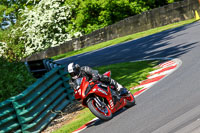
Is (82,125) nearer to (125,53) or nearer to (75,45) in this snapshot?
(125,53)

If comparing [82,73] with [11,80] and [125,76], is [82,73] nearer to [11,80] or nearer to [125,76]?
[11,80]

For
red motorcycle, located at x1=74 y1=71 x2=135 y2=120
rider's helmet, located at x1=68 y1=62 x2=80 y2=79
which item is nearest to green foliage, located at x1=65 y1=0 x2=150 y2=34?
red motorcycle, located at x1=74 y1=71 x2=135 y2=120

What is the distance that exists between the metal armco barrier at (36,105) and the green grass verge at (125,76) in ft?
2.53

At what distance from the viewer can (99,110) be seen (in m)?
8.06

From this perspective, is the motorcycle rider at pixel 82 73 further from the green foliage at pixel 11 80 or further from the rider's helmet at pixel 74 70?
the green foliage at pixel 11 80

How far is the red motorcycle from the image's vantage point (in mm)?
8016

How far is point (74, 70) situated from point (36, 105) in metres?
2.44

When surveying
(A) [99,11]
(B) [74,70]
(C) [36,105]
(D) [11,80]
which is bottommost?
(C) [36,105]

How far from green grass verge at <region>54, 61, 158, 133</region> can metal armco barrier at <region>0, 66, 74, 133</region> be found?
772 millimetres

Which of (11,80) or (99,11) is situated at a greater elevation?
(99,11)

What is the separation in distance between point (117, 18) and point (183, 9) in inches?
419

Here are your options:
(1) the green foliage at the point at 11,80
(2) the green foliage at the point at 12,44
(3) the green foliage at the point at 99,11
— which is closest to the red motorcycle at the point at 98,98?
(1) the green foliage at the point at 11,80

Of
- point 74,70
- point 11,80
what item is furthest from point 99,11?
point 74,70

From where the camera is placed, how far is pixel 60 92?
38.3ft
